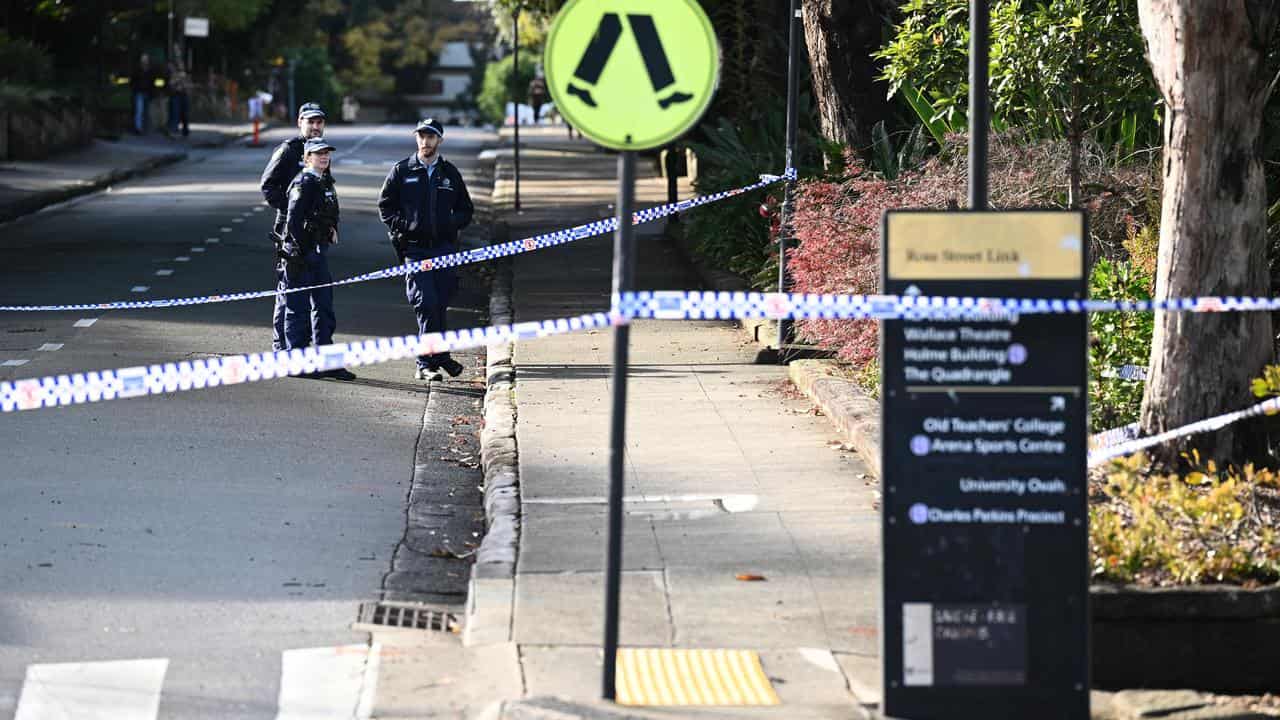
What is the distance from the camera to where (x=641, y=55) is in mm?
6426

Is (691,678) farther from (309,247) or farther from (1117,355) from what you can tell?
(309,247)

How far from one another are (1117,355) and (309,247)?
612 cm

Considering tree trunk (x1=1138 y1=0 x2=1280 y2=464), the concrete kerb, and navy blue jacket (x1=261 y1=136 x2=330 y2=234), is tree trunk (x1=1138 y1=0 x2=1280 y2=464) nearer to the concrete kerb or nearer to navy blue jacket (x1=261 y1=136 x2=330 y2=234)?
the concrete kerb

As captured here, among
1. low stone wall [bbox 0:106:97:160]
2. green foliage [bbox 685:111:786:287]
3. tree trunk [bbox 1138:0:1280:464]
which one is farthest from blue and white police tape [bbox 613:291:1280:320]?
low stone wall [bbox 0:106:97:160]

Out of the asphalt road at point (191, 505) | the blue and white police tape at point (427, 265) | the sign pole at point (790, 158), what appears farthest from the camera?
the sign pole at point (790, 158)

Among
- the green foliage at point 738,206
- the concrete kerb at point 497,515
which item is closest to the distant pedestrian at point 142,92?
the green foliage at point 738,206

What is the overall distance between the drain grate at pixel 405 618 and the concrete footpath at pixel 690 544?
15 centimetres

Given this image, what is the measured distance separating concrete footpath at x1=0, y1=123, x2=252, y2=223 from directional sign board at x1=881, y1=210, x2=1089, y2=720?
2277cm

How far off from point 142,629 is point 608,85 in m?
2.82

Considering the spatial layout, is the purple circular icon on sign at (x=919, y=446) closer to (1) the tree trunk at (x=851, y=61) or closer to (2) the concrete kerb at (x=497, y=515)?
(2) the concrete kerb at (x=497, y=515)

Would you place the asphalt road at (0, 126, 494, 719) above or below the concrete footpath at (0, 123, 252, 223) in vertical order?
below

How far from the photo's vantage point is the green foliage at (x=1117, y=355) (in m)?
9.85

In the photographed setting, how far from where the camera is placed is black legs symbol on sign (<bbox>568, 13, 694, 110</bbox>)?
6402 mm

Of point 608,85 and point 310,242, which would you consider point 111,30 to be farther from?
point 608,85
